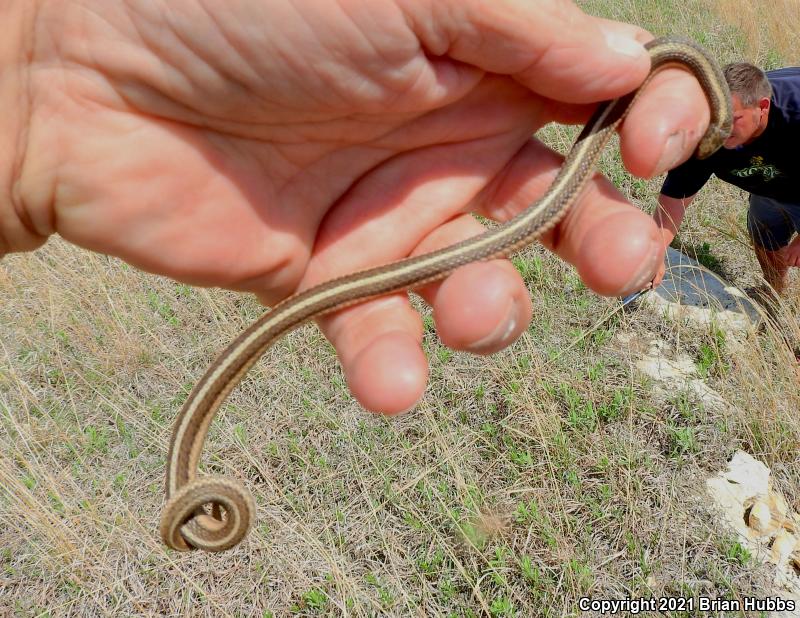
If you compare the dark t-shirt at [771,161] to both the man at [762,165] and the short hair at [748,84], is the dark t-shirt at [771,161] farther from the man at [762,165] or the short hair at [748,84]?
the short hair at [748,84]

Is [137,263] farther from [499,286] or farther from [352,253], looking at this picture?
[499,286]

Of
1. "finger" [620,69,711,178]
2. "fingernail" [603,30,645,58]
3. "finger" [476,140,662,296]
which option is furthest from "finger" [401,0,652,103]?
"finger" [476,140,662,296]

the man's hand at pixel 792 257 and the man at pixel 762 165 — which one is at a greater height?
the man at pixel 762 165

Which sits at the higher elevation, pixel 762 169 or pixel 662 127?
pixel 662 127

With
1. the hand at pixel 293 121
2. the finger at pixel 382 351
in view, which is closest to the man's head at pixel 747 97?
the hand at pixel 293 121

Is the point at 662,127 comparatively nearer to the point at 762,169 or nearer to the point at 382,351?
the point at 382,351

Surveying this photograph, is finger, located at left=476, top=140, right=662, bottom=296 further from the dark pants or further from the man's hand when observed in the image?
the dark pants

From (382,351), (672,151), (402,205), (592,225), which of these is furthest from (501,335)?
(672,151)
